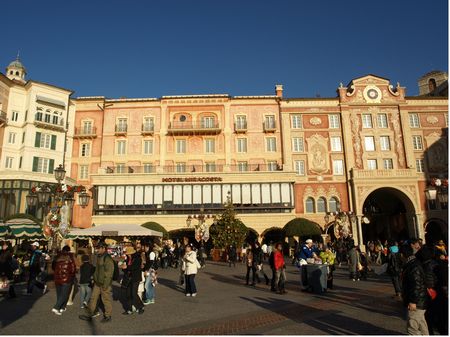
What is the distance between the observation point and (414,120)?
124 feet

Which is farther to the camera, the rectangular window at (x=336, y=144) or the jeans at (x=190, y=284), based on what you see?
the rectangular window at (x=336, y=144)

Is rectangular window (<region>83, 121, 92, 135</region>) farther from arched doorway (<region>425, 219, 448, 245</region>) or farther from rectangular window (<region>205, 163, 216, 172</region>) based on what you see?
arched doorway (<region>425, 219, 448, 245</region>)

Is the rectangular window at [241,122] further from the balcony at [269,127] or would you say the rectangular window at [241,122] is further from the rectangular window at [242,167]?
the rectangular window at [242,167]

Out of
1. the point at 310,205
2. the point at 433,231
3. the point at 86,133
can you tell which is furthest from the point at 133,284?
the point at 433,231

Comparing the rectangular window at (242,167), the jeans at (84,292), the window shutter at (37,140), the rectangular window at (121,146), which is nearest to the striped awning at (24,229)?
the window shutter at (37,140)

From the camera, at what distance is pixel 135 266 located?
944 cm

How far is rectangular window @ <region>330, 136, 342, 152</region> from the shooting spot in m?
37.2

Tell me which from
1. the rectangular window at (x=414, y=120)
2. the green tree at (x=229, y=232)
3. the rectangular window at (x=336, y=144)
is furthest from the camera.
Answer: the rectangular window at (x=414, y=120)

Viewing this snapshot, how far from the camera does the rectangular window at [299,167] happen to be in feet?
120

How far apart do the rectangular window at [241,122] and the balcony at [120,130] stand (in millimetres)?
11816

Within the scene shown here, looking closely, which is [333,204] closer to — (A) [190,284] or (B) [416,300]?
(A) [190,284]

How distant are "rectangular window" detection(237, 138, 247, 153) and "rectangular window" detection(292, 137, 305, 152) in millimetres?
4957

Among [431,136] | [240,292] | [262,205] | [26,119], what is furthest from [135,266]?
[431,136]

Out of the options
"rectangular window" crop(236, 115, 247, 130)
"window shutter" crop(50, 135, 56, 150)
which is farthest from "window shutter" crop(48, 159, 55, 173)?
"rectangular window" crop(236, 115, 247, 130)
